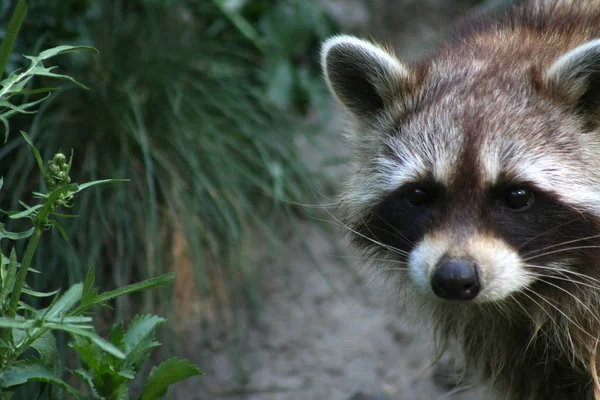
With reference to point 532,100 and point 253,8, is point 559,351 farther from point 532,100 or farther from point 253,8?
point 253,8

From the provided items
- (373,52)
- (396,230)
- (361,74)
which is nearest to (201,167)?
(361,74)

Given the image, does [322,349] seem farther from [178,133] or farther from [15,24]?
[15,24]

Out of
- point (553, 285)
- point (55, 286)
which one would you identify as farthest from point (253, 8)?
point (553, 285)

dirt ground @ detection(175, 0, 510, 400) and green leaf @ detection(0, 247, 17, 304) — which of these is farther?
dirt ground @ detection(175, 0, 510, 400)

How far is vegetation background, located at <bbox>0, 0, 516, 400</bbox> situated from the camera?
4531 mm

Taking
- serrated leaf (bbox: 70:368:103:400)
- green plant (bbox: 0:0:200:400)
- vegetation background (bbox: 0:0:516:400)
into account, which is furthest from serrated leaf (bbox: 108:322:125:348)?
vegetation background (bbox: 0:0:516:400)

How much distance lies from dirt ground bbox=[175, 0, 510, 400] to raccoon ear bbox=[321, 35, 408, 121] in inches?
55.6

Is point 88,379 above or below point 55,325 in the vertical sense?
below

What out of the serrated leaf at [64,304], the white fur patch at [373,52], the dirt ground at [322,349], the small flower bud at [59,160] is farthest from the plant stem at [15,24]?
the dirt ground at [322,349]

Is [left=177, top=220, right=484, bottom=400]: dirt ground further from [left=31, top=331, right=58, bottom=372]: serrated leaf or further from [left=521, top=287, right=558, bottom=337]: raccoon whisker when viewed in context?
[left=31, top=331, right=58, bottom=372]: serrated leaf

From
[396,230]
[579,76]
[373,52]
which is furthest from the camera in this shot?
[373,52]

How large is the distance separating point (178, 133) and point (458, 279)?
97.8 inches

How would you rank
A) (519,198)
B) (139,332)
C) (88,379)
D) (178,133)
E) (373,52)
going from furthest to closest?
1. (178,133)
2. (373,52)
3. (519,198)
4. (139,332)
5. (88,379)

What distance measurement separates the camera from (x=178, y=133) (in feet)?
15.8
